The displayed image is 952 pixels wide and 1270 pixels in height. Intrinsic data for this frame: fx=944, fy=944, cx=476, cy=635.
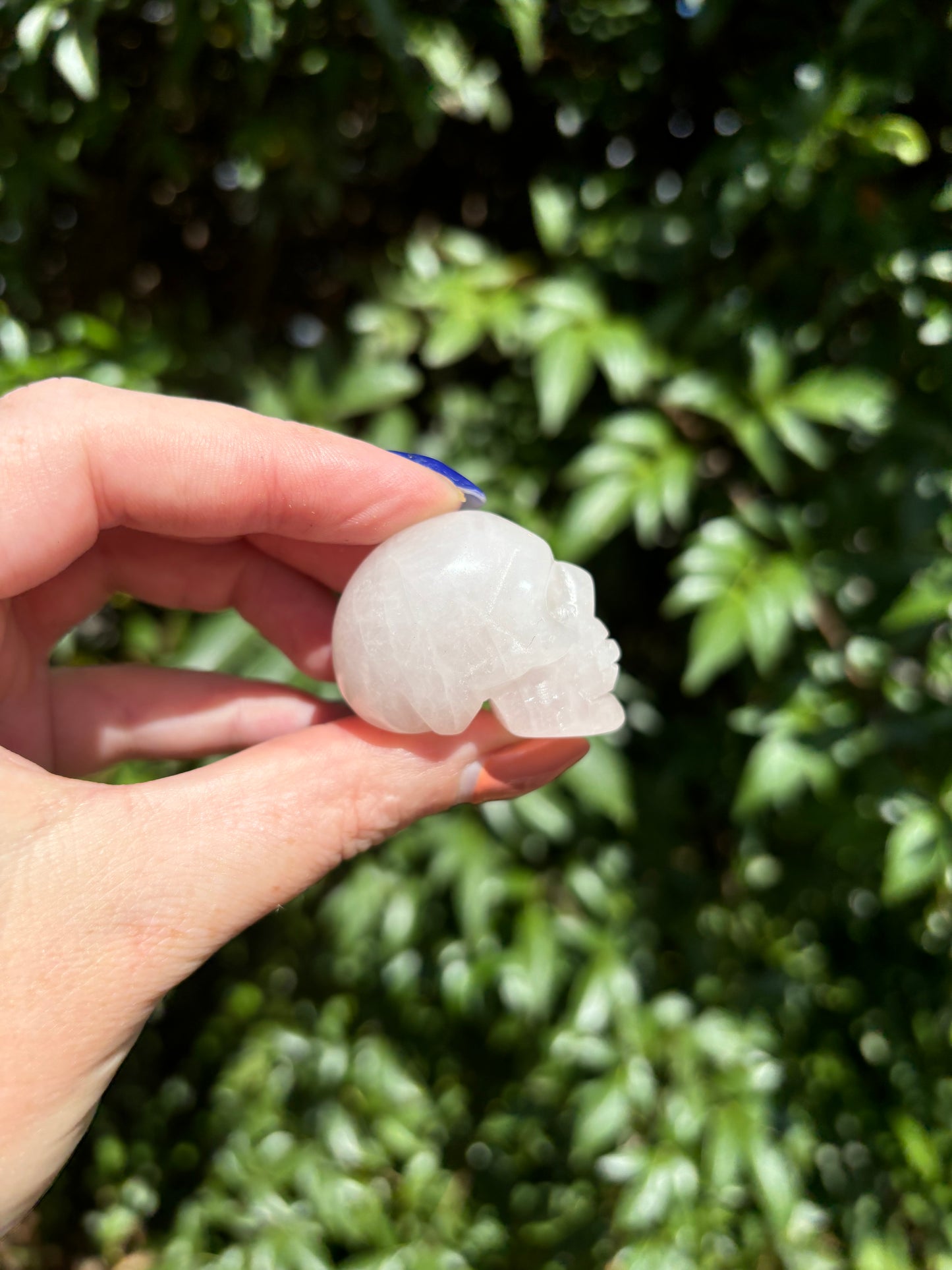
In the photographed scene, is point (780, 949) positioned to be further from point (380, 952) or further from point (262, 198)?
point (262, 198)

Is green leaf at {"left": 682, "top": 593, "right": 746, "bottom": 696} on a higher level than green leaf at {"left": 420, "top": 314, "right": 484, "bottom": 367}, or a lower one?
lower

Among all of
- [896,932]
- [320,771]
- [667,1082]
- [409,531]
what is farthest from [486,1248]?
[409,531]

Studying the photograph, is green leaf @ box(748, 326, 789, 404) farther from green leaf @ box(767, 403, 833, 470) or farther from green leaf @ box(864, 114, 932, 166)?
green leaf @ box(864, 114, 932, 166)

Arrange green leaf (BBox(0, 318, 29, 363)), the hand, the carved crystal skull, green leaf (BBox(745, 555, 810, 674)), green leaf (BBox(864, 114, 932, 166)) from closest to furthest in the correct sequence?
1. the hand
2. the carved crystal skull
3. green leaf (BBox(864, 114, 932, 166))
4. green leaf (BBox(745, 555, 810, 674))
5. green leaf (BBox(0, 318, 29, 363))

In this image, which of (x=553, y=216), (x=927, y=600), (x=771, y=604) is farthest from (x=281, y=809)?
(x=553, y=216)

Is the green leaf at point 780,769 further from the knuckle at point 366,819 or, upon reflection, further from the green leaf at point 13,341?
the green leaf at point 13,341

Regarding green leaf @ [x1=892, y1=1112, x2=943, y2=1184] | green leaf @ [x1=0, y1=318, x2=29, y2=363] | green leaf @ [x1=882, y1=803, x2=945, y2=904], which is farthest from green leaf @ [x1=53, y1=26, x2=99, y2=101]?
green leaf @ [x1=892, y1=1112, x2=943, y2=1184]

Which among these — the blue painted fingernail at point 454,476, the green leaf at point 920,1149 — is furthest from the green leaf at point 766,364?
the green leaf at point 920,1149
